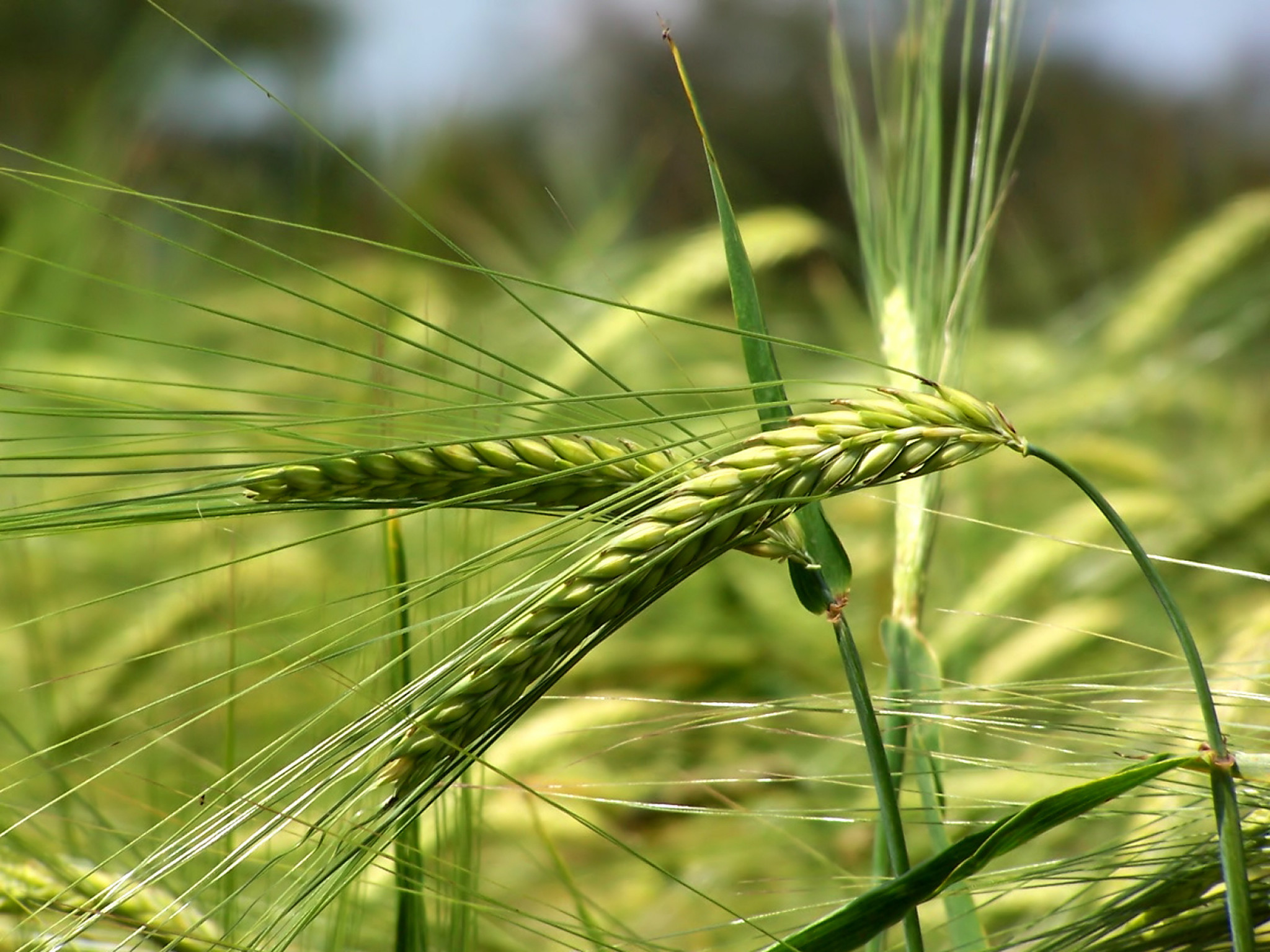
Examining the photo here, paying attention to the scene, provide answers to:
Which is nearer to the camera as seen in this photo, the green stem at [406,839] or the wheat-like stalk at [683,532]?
the wheat-like stalk at [683,532]

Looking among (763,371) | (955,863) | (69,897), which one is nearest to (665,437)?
(763,371)

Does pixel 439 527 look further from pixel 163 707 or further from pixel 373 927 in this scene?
pixel 163 707

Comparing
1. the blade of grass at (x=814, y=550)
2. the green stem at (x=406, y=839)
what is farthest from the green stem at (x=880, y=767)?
the green stem at (x=406, y=839)

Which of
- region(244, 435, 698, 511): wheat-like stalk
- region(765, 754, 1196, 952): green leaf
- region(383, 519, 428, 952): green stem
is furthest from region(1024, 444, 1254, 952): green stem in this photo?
region(383, 519, 428, 952): green stem

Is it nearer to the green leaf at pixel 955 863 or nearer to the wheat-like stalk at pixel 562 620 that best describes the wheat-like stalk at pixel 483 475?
the wheat-like stalk at pixel 562 620

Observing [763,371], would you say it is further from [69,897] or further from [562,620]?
[69,897]

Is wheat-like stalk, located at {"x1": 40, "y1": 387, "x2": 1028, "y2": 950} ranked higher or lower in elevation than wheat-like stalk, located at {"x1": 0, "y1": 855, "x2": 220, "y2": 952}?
higher

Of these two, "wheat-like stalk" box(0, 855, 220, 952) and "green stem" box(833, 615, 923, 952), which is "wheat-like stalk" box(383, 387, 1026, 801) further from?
"wheat-like stalk" box(0, 855, 220, 952)
